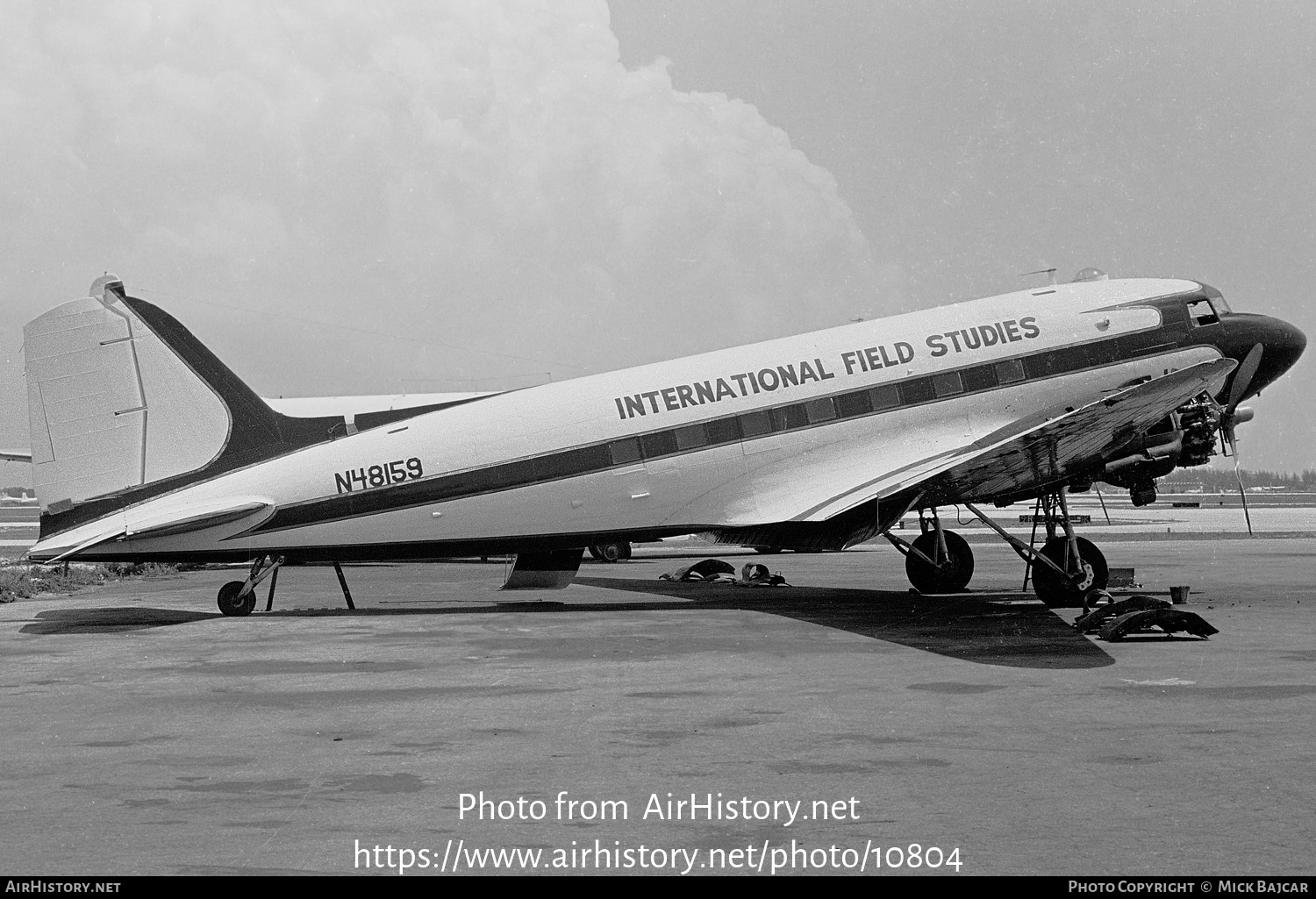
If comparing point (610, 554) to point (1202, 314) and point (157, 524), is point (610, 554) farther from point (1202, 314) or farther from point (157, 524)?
point (157, 524)

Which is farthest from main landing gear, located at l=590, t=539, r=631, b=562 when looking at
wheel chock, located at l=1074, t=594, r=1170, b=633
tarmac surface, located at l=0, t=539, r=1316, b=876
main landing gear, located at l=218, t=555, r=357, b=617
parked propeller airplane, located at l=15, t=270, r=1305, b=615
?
wheel chock, located at l=1074, t=594, r=1170, b=633

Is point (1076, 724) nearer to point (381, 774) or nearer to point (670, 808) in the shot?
point (670, 808)

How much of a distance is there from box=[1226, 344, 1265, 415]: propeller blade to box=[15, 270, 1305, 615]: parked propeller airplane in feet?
0.19

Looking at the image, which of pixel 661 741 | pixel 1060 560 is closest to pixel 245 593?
pixel 661 741

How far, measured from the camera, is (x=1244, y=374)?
22.8 meters

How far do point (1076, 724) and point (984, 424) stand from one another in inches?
469

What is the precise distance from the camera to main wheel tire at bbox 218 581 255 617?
20.2 metres

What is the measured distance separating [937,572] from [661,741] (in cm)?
1490

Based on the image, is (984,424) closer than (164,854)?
No

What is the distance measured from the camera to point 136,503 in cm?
1891

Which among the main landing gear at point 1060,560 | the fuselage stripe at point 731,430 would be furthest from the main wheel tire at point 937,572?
the fuselage stripe at point 731,430

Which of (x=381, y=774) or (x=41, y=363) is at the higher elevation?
(x=41, y=363)

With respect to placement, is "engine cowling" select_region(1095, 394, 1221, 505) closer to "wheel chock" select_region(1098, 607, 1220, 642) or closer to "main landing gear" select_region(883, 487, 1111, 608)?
"main landing gear" select_region(883, 487, 1111, 608)

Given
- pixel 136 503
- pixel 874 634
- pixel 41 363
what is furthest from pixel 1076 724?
pixel 41 363
